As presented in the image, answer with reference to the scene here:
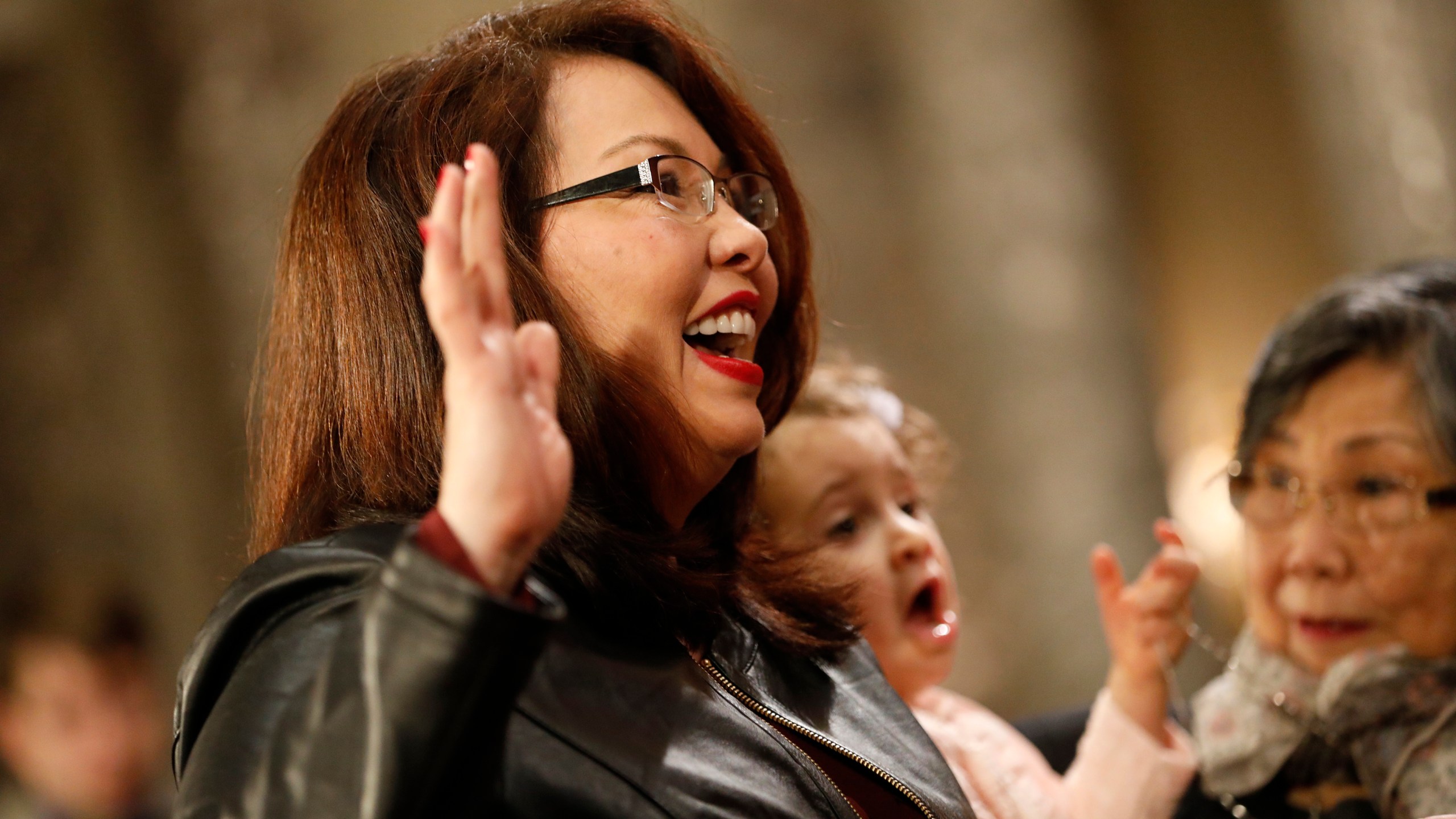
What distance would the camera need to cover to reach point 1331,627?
211cm

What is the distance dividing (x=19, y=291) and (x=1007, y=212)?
4.29m

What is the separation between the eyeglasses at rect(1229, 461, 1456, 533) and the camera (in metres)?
2.01

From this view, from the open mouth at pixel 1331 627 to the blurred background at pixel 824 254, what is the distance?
276 cm

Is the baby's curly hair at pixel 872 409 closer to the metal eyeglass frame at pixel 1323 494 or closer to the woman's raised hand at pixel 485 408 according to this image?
the metal eyeglass frame at pixel 1323 494

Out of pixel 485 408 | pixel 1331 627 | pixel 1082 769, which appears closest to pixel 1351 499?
pixel 1331 627

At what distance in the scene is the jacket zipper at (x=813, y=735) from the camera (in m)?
1.45

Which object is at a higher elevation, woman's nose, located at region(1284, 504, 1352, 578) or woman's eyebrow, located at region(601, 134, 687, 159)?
woman's eyebrow, located at region(601, 134, 687, 159)

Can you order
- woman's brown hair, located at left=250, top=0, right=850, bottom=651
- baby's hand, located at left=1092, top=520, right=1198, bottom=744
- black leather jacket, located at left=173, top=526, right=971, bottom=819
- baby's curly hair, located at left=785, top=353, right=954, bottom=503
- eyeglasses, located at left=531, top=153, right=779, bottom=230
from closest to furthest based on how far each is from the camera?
black leather jacket, located at left=173, top=526, right=971, bottom=819, woman's brown hair, located at left=250, top=0, right=850, bottom=651, eyeglasses, located at left=531, top=153, right=779, bottom=230, baby's hand, located at left=1092, top=520, right=1198, bottom=744, baby's curly hair, located at left=785, top=353, right=954, bottom=503

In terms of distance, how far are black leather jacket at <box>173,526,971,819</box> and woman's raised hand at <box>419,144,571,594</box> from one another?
52 mm

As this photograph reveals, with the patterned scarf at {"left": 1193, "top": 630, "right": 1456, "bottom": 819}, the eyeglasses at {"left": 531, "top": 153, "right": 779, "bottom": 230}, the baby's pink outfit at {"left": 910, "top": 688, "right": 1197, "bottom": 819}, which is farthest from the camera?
the baby's pink outfit at {"left": 910, "top": 688, "right": 1197, "bottom": 819}

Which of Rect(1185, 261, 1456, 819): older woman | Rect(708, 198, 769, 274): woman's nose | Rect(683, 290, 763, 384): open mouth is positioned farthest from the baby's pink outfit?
Rect(708, 198, 769, 274): woman's nose

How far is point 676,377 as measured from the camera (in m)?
1.52

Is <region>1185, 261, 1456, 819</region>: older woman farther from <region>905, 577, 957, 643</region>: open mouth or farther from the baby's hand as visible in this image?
<region>905, 577, 957, 643</region>: open mouth

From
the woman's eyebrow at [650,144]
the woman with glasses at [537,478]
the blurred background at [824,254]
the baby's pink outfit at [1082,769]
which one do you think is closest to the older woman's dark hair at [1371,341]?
the baby's pink outfit at [1082,769]
